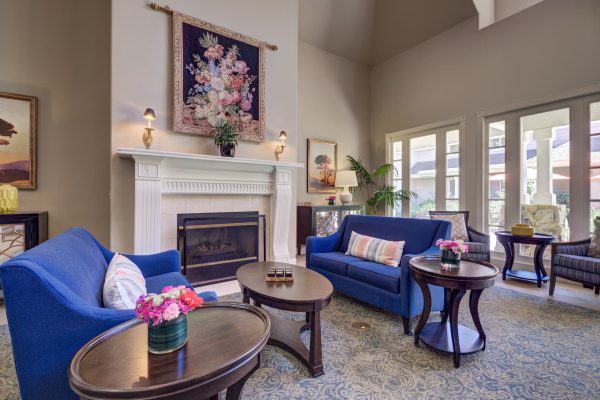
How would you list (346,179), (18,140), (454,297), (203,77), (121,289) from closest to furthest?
(121,289) < (454,297) < (18,140) < (203,77) < (346,179)

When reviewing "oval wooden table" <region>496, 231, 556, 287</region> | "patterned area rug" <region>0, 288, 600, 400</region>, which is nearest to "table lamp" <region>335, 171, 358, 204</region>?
"oval wooden table" <region>496, 231, 556, 287</region>

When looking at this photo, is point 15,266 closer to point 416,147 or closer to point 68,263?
point 68,263

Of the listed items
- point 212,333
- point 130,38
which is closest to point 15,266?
point 212,333

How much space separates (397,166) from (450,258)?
425cm

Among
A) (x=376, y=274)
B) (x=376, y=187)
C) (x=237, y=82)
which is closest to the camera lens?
(x=376, y=274)

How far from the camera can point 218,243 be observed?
3924 millimetres

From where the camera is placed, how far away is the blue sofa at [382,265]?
2.47m

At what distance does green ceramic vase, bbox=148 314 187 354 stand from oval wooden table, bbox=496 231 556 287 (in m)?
4.36

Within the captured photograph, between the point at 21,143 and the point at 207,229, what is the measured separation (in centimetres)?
245

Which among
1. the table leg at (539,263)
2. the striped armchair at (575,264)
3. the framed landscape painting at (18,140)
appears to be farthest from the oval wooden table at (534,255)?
the framed landscape painting at (18,140)

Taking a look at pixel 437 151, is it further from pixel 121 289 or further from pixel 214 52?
pixel 121 289

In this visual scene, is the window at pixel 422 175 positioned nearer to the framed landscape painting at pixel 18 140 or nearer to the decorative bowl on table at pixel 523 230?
the decorative bowl on table at pixel 523 230

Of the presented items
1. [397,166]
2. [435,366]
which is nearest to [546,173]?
[397,166]

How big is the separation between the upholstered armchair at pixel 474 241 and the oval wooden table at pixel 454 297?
1.90m
